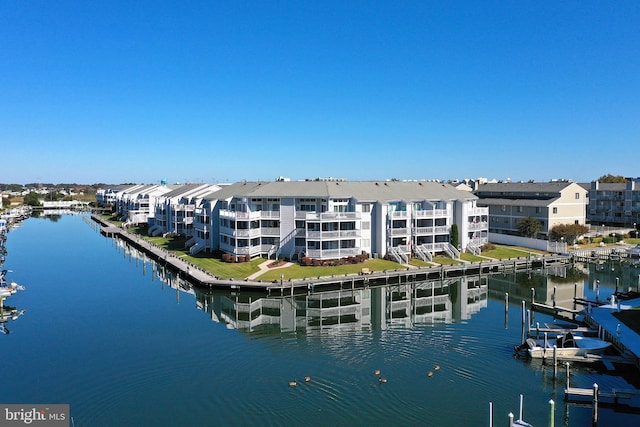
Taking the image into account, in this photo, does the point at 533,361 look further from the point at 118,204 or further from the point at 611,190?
the point at 118,204

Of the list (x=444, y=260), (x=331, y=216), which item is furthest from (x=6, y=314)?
(x=444, y=260)

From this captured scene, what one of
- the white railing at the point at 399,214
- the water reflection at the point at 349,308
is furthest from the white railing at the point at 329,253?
the water reflection at the point at 349,308

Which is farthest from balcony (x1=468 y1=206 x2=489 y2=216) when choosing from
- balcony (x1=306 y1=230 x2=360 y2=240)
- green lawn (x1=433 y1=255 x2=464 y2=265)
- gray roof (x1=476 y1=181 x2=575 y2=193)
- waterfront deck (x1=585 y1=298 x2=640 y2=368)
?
waterfront deck (x1=585 y1=298 x2=640 y2=368)

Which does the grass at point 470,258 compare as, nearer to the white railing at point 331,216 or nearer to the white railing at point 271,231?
the white railing at point 331,216

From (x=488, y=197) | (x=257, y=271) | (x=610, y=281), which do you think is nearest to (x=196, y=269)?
(x=257, y=271)

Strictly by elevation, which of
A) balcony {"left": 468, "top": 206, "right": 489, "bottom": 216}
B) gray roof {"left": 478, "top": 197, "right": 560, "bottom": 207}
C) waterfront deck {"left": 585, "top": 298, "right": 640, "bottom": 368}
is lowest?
waterfront deck {"left": 585, "top": 298, "right": 640, "bottom": 368}

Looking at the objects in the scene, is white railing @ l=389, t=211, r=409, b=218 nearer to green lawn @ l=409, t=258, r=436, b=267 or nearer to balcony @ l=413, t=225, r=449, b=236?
balcony @ l=413, t=225, r=449, b=236
